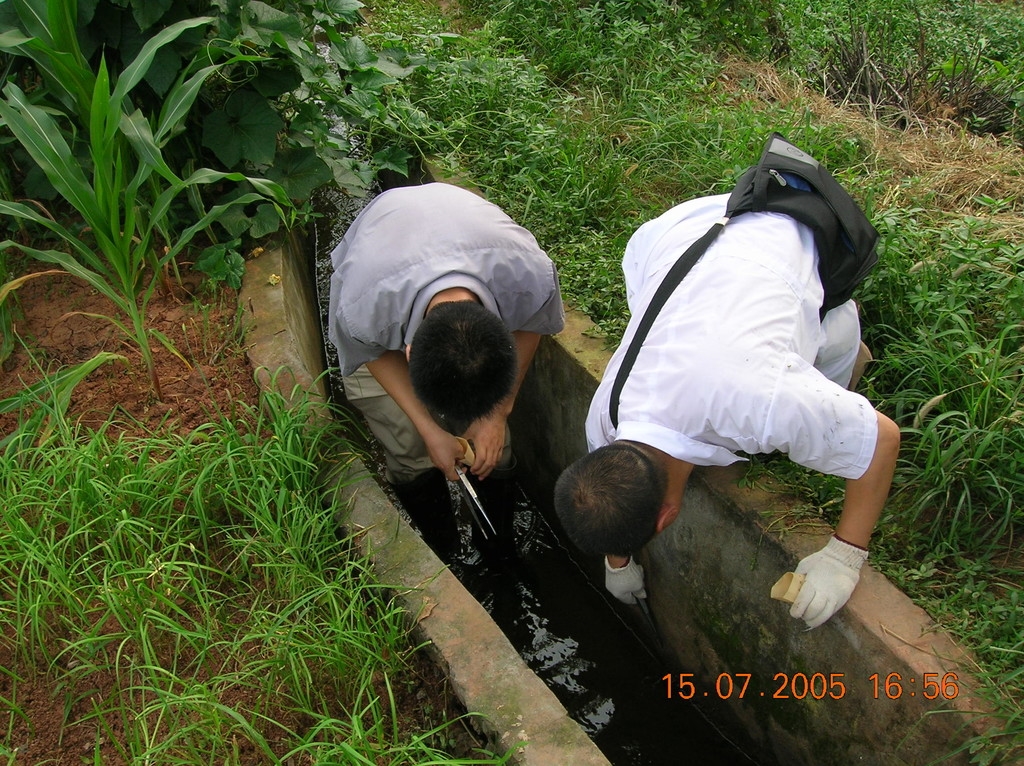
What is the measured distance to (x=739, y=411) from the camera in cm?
180

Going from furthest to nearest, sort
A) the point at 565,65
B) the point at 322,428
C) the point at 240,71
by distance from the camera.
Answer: the point at 565,65 < the point at 240,71 < the point at 322,428

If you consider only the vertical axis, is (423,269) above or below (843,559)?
above

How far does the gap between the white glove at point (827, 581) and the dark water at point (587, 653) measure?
777 millimetres

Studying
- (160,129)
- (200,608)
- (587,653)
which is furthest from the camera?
(587,653)

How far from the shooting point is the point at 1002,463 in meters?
2.19

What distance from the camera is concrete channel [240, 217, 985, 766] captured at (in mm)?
1887

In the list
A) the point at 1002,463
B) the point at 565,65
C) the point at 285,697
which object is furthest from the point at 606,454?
the point at 565,65

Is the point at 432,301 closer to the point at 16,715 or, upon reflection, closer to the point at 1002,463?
the point at 16,715

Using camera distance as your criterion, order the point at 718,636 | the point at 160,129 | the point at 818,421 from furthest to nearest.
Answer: the point at 160,129 → the point at 718,636 → the point at 818,421

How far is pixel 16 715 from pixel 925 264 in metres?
2.77

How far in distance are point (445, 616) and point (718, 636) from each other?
34.7 inches

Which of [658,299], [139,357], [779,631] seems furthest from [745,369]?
[139,357]

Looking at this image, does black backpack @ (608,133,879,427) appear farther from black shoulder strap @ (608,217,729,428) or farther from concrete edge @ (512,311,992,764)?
concrete edge @ (512,311,992,764)

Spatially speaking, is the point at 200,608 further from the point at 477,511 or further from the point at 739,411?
the point at 739,411
